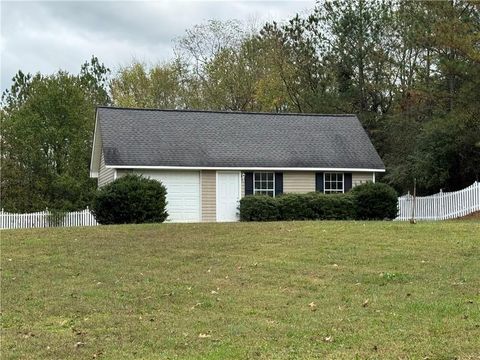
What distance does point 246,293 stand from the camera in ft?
30.7

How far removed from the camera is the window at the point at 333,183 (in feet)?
80.8

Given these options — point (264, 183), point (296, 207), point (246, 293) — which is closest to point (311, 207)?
point (296, 207)

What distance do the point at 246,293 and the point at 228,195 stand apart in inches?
563

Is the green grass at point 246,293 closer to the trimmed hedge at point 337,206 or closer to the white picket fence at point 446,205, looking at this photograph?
the trimmed hedge at point 337,206

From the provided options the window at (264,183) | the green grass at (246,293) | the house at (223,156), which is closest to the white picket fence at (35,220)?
the house at (223,156)

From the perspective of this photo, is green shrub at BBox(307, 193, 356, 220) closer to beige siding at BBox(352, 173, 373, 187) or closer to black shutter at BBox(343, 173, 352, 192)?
black shutter at BBox(343, 173, 352, 192)

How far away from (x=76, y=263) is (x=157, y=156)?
11148mm

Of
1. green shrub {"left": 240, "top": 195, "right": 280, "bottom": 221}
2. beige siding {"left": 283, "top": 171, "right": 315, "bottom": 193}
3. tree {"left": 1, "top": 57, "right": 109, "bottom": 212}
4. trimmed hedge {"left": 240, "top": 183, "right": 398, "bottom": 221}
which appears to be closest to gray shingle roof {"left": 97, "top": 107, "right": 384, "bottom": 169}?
beige siding {"left": 283, "top": 171, "right": 315, "bottom": 193}

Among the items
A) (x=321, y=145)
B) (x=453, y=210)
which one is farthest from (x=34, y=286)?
(x=453, y=210)

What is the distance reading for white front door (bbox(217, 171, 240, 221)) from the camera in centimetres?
2339

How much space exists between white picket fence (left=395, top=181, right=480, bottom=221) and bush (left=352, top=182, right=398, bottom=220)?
4.45 metres

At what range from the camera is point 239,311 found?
8.26 m

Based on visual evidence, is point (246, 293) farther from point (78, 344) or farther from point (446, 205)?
point (446, 205)

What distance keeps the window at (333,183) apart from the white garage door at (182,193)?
5240 millimetres
